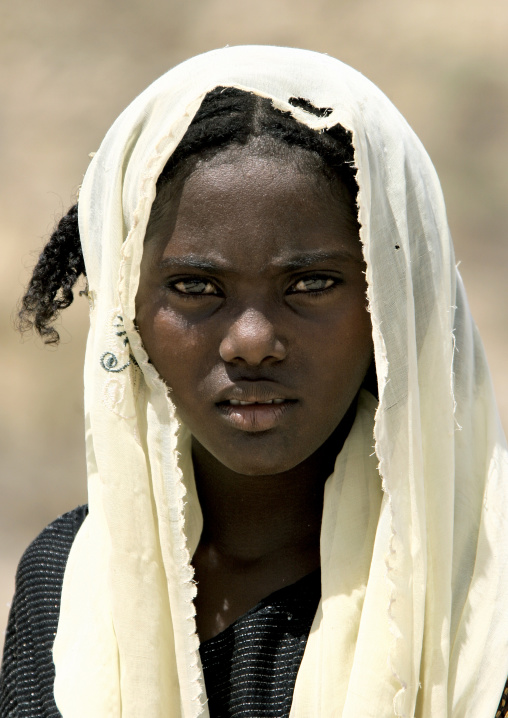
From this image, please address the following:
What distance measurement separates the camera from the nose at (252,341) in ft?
5.41

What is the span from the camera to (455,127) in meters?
6.60

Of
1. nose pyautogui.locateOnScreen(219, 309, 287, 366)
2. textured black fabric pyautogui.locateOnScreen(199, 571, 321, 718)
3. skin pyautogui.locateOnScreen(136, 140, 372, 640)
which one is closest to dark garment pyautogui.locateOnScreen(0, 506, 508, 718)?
textured black fabric pyautogui.locateOnScreen(199, 571, 321, 718)

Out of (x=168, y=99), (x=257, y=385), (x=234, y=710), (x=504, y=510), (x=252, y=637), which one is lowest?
(x=234, y=710)

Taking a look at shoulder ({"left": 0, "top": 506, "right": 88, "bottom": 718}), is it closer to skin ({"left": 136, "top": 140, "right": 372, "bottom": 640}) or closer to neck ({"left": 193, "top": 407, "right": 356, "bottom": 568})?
neck ({"left": 193, "top": 407, "right": 356, "bottom": 568})

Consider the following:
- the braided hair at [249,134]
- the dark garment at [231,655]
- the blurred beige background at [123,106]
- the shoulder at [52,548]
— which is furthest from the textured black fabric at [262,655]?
the blurred beige background at [123,106]

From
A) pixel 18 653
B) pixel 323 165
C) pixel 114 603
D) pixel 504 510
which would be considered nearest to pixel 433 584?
pixel 504 510

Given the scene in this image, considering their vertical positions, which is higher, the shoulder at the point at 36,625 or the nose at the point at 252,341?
the nose at the point at 252,341

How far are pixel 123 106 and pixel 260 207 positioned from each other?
18.7 ft

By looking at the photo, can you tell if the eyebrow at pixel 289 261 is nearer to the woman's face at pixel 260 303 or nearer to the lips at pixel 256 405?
the woman's face at pixel 260 303

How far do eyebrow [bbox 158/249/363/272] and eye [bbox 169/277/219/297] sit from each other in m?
0.03

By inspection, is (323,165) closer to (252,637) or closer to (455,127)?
(252,637)

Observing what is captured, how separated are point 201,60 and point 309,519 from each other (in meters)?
0.91

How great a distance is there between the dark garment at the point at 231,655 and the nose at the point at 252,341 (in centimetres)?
49

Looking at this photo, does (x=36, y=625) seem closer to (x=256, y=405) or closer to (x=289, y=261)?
(x=256, y=405)
